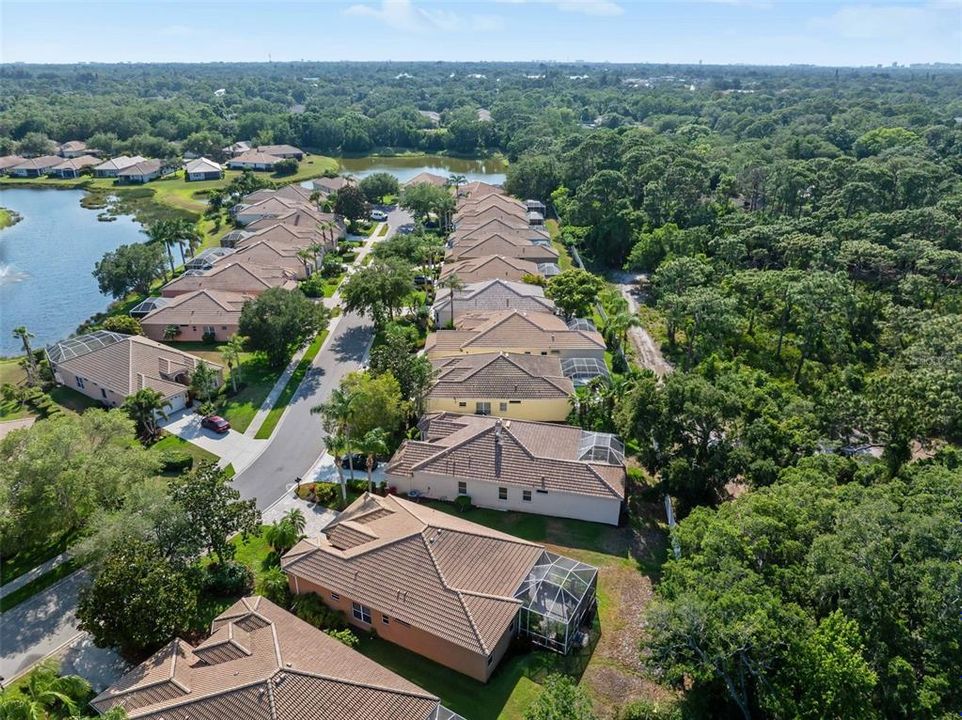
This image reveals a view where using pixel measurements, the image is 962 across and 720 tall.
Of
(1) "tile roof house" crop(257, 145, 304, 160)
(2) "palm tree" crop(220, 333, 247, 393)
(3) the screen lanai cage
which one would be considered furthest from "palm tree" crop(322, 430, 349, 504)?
(1) "tile roof house" crop(257, 145, 304, 160)

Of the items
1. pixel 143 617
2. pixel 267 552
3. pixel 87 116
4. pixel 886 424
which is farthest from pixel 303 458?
pixel 87 116

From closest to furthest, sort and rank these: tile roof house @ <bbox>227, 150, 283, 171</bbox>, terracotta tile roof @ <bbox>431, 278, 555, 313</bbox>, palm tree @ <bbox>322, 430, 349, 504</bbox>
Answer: palm tree @ <bbox>322, 430, 349, 504</bbox>
terracotta tile roof @ <bbox>431, 278, 555, 313</bbox>
tile roof house @ <bbox>227, 150, 283, 171</bbox>

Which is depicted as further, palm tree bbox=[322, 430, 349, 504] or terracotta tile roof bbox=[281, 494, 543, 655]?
palm tree bbox=[322, 430, 349, 504]

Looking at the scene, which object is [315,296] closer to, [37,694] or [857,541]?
[37,694]

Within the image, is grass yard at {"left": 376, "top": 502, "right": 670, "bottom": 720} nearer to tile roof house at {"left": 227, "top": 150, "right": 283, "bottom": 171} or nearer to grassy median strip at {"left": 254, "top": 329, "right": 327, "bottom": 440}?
grassy median strip at {"left": 254, "top": 329, "right": 327, "bottom": 440}

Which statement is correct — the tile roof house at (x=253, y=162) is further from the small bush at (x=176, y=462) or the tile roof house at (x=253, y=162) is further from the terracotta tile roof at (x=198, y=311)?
the small bush at (x=176, y=462)
